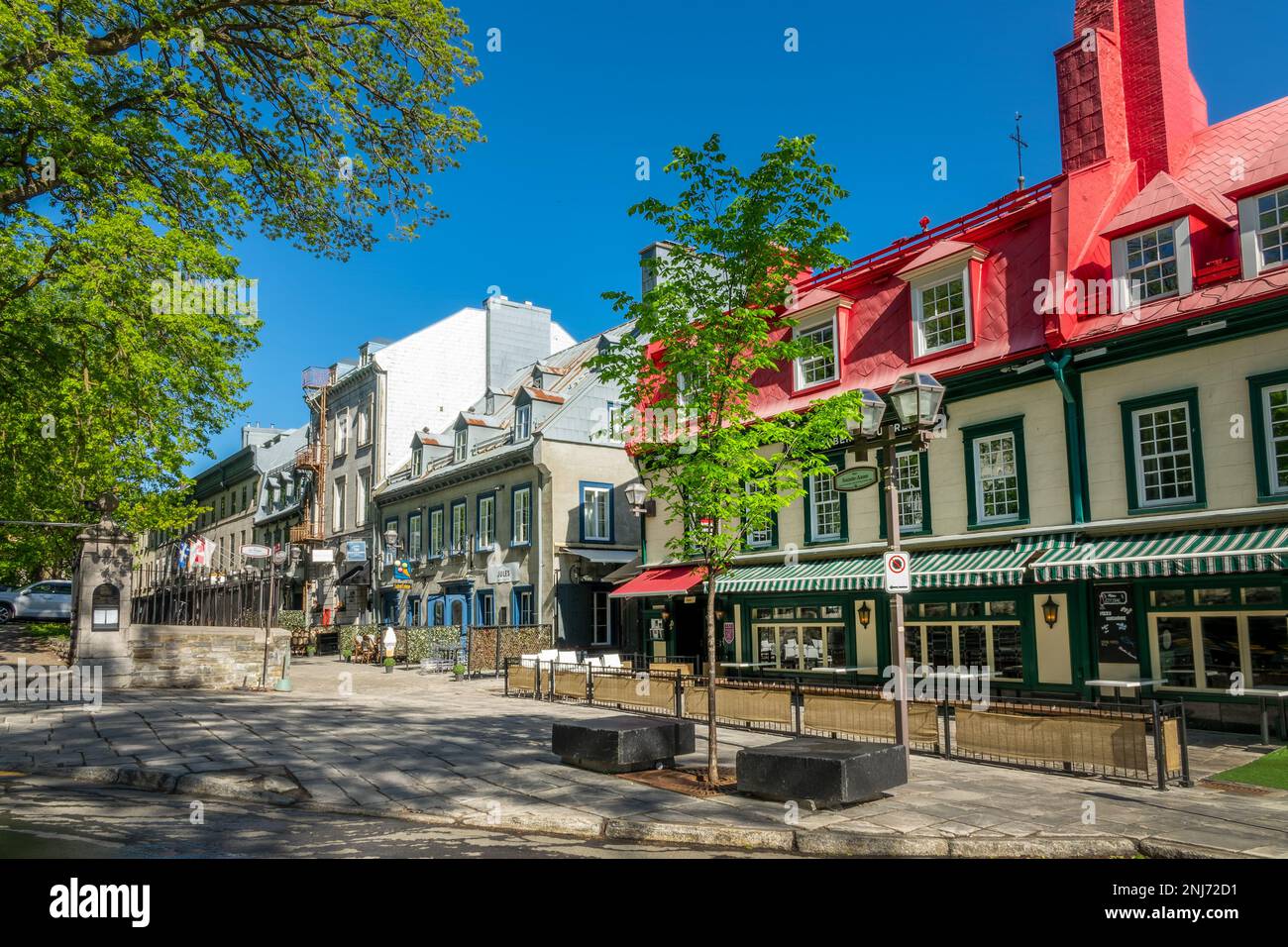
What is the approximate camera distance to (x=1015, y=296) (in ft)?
59.6

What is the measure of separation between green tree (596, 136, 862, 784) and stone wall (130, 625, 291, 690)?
14.3 metres

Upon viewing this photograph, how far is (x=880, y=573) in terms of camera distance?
63.2ft

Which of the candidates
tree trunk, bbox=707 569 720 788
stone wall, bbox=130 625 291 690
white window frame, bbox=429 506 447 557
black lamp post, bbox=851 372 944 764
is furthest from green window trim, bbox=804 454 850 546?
white window frame, bbox=429 506 447 557

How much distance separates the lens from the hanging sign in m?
11.0

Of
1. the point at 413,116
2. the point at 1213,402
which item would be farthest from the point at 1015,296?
the point at 413,116

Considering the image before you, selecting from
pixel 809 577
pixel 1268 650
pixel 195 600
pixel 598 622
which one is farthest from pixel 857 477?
pixel 598 622

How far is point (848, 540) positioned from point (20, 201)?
16.7m

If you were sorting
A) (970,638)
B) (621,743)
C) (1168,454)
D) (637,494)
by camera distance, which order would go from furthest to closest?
(637,494), (970,638), (1168,454), (621,743)

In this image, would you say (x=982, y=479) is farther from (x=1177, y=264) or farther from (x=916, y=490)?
(x=1177, y=264)

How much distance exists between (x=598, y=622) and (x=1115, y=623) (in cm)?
1783

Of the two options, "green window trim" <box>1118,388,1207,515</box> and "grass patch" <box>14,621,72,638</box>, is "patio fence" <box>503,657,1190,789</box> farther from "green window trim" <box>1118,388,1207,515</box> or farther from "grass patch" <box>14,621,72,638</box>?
"grass patch" <box>14,621,72,638</box>

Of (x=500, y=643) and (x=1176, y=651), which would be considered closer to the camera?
(x=1176, y=651)

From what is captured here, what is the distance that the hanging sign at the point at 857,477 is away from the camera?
10953mm

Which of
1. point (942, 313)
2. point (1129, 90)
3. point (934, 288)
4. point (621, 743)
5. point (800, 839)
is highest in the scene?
point (1129, 90)
